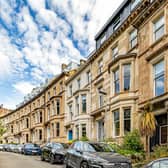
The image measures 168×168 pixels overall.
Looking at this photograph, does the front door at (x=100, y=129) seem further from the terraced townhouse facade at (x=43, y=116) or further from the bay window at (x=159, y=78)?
the terraced townhouse facade at (x=43, y=116)

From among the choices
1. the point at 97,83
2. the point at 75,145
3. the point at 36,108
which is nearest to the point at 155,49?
the point at 75,145

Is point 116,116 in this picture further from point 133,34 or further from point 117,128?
point 133,34

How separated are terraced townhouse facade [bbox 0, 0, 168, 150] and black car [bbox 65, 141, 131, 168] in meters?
5.43

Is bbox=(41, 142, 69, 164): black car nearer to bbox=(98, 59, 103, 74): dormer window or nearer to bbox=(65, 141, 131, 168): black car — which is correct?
bbox=(65, 141, 131, 168): black car

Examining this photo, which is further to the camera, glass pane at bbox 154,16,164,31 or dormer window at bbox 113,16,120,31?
dormer window at bbox 113,16,120,31

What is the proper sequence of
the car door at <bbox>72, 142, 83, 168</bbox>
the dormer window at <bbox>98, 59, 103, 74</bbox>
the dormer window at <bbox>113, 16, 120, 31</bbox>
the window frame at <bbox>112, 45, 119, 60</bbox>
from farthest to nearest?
the dormer window at <bbox>98, 59, 103, 74</bbox>, the dormer window at <bbox>113, 16, 120, 31</bbox>, the window frame at <bbox>112, 45, 119, 60</bbox>, the car door at <bbox>72, 142, 83, 168</bbox>

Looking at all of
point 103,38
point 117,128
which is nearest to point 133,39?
point 117,128

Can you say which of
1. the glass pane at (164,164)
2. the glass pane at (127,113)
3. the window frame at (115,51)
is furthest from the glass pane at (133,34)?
the glass pane at (164,164)

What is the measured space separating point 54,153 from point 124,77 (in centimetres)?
790

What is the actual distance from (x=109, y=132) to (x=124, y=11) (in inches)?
410

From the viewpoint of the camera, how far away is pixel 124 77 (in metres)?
24.9

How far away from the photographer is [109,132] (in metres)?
26.9

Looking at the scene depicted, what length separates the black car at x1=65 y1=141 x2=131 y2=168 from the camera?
13664 mm

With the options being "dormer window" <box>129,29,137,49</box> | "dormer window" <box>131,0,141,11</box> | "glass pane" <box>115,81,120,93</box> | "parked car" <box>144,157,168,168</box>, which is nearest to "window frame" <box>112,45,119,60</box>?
"dormer window" <box>129,29,137,49</box>
